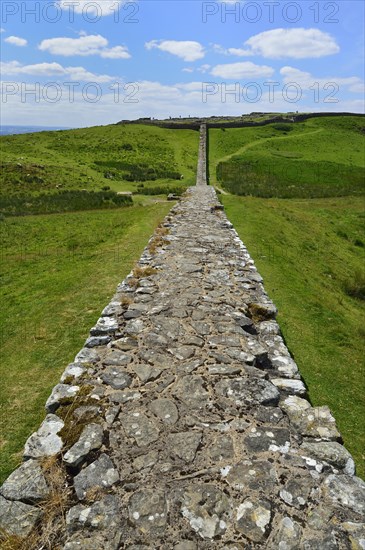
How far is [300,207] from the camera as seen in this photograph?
28.6 meters

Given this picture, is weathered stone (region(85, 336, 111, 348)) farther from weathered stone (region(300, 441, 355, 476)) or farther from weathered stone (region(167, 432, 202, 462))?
weathered stone (region(300, 441, 355, 476))

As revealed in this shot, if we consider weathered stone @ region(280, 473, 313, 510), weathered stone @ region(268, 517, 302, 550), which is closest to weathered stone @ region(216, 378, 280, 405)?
weathered stone @ region(280, 473, 313, 510)

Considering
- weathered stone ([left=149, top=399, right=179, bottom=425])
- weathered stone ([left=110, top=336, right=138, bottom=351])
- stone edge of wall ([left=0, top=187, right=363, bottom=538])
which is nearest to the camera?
stone edge of wall ([left=0, top=187, right=363, bottom=538])

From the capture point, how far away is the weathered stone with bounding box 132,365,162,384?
5254mm

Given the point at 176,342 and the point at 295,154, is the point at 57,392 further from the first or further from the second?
the point at 295,154

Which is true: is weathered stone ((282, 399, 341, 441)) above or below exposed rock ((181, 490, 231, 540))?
above

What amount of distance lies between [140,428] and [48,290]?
9.30 metres

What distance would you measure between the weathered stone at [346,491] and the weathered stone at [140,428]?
180 centimetres

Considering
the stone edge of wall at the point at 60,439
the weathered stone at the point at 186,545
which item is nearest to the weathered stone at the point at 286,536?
the weathered stone at the point at 186,545

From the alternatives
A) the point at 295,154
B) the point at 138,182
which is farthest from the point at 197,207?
the point at 295,154

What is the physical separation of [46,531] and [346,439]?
17.5 ft

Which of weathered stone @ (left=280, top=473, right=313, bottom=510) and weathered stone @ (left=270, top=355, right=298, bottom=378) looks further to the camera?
weathered stone @ (left=270, top=355, right=298, bottom=378)

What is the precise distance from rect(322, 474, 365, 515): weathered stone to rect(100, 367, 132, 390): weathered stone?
2.64 metres

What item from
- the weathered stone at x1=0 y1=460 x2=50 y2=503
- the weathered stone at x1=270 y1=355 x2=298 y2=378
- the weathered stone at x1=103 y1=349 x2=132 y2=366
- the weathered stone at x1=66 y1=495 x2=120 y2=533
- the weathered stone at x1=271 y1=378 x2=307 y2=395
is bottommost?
the weathered stone at x1=66 y1=495 x2=120 y2=533
